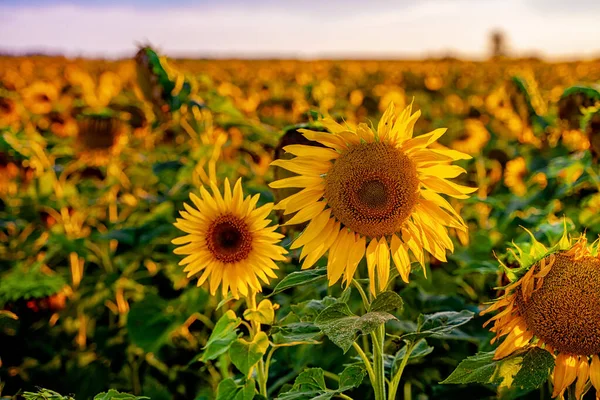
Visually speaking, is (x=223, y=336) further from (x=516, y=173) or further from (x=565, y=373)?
(x=516, y=173)

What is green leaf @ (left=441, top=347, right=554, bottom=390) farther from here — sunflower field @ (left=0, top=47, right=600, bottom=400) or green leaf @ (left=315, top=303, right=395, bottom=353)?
green leaf @ (left=315, top=303, right=395, bottom=353)

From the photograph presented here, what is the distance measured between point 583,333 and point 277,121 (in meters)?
3.93

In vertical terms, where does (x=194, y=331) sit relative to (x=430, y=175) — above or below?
below

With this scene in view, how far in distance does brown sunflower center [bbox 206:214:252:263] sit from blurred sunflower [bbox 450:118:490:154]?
3.39 metres

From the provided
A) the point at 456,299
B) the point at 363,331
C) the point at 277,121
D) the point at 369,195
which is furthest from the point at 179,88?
the point at 277,121

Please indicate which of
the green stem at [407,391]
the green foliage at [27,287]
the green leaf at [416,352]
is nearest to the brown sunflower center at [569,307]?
the green leaf at [416,352]

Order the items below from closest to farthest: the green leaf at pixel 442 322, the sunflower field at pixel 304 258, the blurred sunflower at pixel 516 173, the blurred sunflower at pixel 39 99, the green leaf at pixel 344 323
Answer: the green leaf at pixel 344 323 < the sunflower field at pixel 304 258 < the green leaf at pixel 442 322 < the blurred sunflower at pixel 516 173 < the blurred sunflower at pixel 39 99

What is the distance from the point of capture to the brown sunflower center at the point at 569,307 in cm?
118

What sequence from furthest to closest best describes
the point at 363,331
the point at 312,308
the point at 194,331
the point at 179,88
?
1. the point at 194,331
2. the point at 179,88
3. the point at 312,308
4. the point at 363,331

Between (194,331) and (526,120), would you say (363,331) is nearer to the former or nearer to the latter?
(194,331)

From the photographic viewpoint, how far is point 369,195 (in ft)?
4.11

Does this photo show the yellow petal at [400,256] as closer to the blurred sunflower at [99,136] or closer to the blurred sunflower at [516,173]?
the blurred sunflower at [99,136]

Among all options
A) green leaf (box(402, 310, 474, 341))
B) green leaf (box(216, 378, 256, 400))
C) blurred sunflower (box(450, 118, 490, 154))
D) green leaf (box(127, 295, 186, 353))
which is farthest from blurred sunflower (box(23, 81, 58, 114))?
green leaf (box(402, 310, 474, 341))

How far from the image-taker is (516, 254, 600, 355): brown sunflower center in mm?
1185
